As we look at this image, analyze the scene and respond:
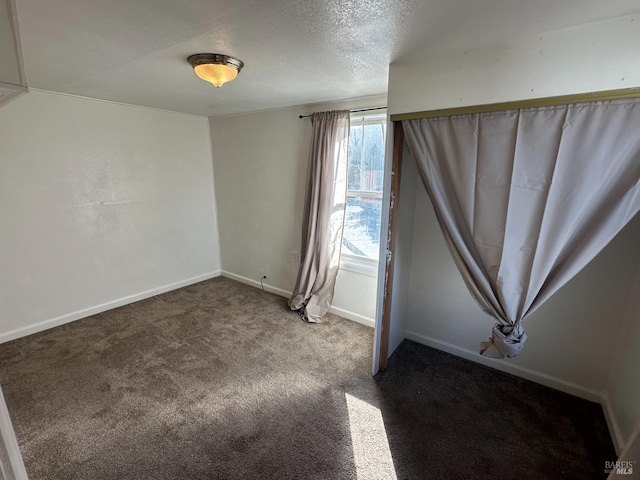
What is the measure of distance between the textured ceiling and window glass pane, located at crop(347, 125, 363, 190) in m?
0.59

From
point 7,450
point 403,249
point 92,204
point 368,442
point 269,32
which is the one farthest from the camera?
point 92,204

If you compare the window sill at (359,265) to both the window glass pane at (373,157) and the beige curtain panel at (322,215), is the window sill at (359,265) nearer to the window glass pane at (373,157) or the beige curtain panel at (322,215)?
the beige curtain panel at (322,215)

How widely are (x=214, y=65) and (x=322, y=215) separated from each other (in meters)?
1.56

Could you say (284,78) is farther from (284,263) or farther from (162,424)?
(162,424)

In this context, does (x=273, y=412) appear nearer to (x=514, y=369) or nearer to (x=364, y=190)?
(x=514, y=369)

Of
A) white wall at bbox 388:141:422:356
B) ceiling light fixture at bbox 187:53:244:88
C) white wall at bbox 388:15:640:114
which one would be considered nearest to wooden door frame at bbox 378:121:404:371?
white wall at bbox 388:141:422:356

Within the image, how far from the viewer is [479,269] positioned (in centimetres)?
173

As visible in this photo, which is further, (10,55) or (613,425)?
(613,425)

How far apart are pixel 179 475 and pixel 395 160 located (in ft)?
7.15

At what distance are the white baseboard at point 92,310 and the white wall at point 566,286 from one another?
9.47ft

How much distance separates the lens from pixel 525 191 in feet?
5.06

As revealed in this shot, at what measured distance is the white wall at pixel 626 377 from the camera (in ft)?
5.26

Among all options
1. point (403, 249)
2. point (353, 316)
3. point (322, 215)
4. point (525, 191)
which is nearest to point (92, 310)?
point (322, 215)

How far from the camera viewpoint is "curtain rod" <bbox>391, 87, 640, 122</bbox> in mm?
1305
